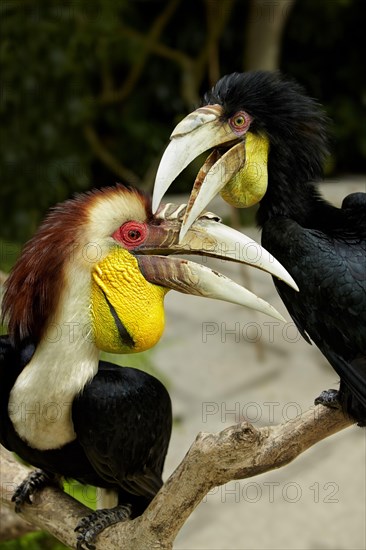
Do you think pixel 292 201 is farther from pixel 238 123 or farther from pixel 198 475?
pixel 198 475

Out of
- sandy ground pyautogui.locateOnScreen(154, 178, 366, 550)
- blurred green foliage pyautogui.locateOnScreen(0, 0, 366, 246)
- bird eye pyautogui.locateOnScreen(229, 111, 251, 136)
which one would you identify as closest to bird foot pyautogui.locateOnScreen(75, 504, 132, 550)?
bird eye pyautogui.locateOnScreen(229, 111, 251, 136)

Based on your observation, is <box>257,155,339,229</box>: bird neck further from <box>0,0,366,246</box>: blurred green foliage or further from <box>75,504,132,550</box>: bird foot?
<box>0,0,366,246</box>: blurred green foliage

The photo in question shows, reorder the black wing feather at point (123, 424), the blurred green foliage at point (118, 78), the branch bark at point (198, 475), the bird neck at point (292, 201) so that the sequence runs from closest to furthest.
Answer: the branch bark at point (198, 475)
the black wing feather at point (123, 424)
the bird neck at point (292, 201)
the blurred green foliage at point (118, 78)

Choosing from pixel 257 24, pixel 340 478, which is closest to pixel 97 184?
pixel 257 24

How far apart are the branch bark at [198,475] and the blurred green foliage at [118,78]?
4.49 ft

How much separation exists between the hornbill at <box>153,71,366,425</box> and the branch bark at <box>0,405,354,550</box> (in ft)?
0.38

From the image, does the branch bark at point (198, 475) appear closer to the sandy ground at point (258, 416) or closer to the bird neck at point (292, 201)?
the bird neck at point (292, 201)

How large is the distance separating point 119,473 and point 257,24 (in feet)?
15.1

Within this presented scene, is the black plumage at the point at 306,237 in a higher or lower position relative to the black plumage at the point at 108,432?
higher

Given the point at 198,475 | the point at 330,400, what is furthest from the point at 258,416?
the point at 198,475

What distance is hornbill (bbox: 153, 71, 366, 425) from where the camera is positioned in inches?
53.2

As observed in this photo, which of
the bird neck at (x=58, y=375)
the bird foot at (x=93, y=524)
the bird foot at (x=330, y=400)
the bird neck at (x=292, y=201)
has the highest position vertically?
the bird neck at (x=292, y=201)

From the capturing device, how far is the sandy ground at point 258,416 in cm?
255

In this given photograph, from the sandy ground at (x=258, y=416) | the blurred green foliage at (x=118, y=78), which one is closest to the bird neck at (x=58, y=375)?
the sandy ground at (x=258, y=416)
